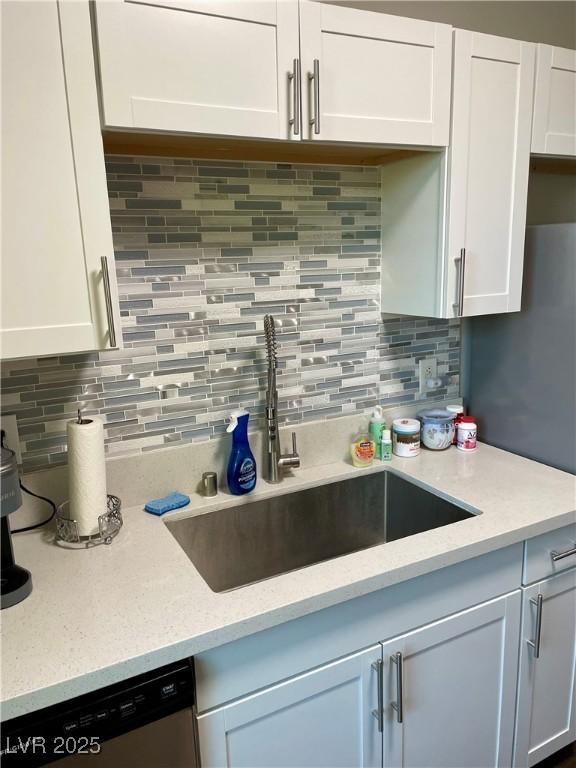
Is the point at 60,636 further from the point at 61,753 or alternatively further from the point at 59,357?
the point at 59,357

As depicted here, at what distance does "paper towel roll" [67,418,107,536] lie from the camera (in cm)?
127

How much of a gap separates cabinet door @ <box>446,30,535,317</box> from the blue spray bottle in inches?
26.5

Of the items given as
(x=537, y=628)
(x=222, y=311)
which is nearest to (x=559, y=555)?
(x=537, y=628)

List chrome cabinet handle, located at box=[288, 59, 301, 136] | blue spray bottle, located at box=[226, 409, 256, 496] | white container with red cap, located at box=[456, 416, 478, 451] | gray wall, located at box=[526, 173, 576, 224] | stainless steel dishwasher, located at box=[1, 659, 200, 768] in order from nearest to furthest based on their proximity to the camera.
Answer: stainless steel dishwasher, located at box=[1, 659, 200, 768] < chrome cabinet handle, located at box=[288, 59, 301, 136] < blue spray bottle, located at box=[226, 409, 256, 496] < white container with red cap, located at box=[456, 416, 478, 451] < gray wall, located at box=[526, 173, 576, 224]

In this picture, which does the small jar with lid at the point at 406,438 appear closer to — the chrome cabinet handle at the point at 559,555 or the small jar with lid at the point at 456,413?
the small jar with lid at the point at 456,413

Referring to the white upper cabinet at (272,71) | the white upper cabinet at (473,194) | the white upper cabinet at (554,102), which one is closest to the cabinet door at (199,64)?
the white upper cabinet at (272,71)

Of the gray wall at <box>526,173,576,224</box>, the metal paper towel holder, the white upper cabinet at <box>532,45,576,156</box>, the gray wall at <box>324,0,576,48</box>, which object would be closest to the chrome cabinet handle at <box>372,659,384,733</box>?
the metal paper towel holder

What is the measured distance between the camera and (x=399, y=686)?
1.26m

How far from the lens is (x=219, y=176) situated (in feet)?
4.93

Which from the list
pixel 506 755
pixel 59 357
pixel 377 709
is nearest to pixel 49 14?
pixel 59 357

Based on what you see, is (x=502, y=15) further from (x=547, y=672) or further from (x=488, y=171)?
(x=547, y=672)

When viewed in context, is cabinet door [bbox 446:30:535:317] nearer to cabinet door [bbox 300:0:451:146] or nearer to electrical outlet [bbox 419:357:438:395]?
cabinet door [bbox 300:0:451:146]

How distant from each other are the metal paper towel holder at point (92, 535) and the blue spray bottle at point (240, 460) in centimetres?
34

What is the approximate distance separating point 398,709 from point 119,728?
0.66 metres
